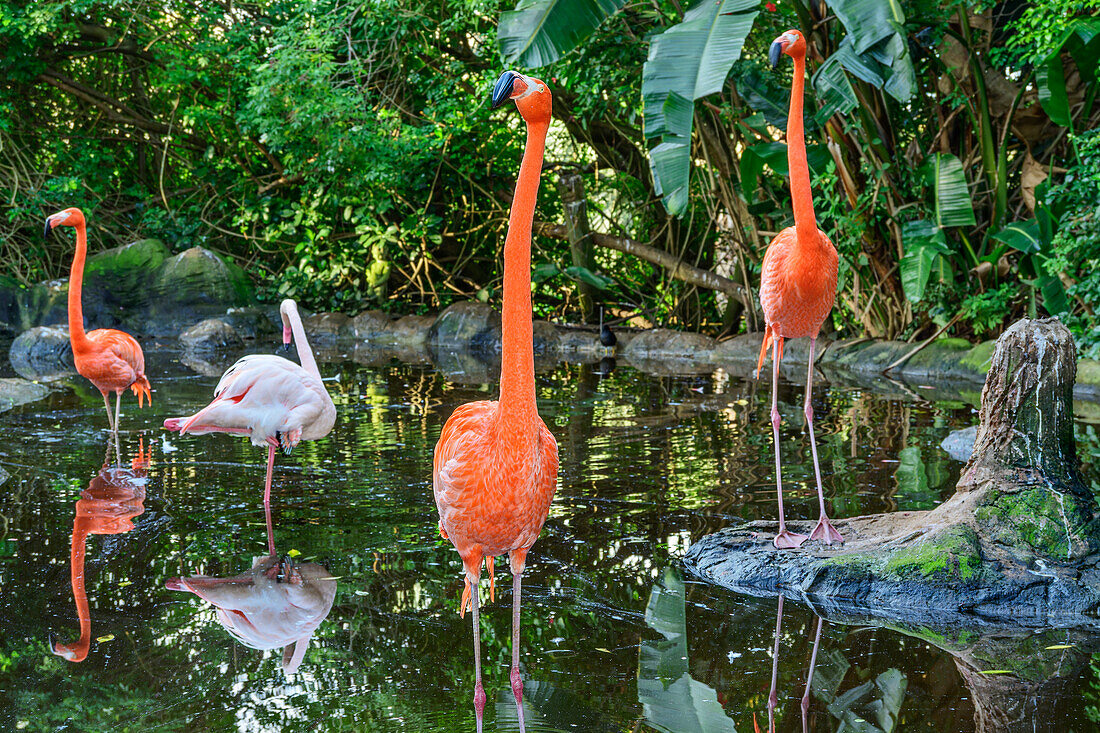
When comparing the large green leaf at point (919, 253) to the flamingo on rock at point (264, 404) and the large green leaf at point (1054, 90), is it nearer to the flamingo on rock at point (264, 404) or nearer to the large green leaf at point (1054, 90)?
the large green leaf at point (1054, 90)

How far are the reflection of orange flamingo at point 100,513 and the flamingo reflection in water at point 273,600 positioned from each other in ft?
1.41

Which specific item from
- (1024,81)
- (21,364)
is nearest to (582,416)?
(1024,81)

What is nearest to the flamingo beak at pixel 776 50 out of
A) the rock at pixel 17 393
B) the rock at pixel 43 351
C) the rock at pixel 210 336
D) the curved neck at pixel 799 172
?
the curved neck at pixel 799 172

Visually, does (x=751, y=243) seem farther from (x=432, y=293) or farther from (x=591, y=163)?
(x=432, y=293)

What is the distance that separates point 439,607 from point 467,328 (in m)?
11.0

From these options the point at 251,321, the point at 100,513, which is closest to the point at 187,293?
the point at 251,321

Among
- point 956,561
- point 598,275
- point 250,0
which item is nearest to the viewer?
point 956,561

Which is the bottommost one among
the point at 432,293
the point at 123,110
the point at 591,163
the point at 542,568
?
the point at 542,568

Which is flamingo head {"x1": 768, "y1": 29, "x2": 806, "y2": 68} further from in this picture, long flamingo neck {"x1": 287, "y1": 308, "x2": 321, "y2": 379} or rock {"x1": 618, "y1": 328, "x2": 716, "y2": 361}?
rock {"x1": 618, "y1": 328, "x2": 716, "y2": 361}

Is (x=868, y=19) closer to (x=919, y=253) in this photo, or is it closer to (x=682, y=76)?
(x=682, y=76)

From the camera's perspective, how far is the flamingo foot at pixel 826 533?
430 cm

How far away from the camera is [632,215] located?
1490 centimetres

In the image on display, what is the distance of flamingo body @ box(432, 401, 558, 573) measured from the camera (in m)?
2.81

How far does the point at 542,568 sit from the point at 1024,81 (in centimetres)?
761
